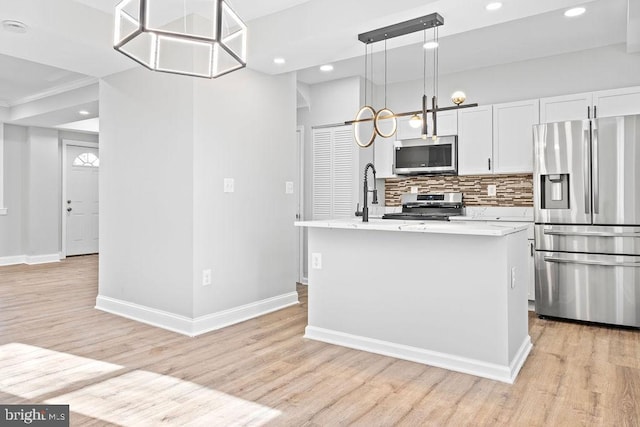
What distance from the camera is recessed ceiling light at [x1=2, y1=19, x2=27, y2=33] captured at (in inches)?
117

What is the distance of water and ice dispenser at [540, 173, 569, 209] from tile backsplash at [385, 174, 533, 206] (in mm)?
724

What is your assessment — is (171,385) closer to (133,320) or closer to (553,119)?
(133,320)

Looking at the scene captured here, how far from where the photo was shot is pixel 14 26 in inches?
119

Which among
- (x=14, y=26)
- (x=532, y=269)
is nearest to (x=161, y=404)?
(x=14, y=26)

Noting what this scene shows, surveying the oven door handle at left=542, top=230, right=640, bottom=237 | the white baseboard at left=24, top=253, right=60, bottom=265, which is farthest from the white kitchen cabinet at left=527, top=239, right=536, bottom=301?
the white baseboard at left=24, top=253, right=60, bottom=265

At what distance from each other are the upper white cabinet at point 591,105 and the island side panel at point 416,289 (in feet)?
7.91

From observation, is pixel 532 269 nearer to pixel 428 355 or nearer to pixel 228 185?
pixel 428 355

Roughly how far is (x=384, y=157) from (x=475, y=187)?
3.75ft

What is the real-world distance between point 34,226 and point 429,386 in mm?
7437

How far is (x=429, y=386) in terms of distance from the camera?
2.48 meters

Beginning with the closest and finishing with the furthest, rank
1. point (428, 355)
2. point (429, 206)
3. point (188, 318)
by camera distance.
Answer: point (428, 355), point (188, 318), point (429, 206)

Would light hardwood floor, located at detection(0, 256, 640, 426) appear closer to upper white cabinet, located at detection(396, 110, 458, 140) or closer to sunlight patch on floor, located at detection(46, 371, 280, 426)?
sunlight patch on floor, located at detection(46, 371, 280, 426)

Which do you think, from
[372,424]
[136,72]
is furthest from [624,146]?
[136,72]

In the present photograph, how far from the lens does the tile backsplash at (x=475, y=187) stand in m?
4.74
